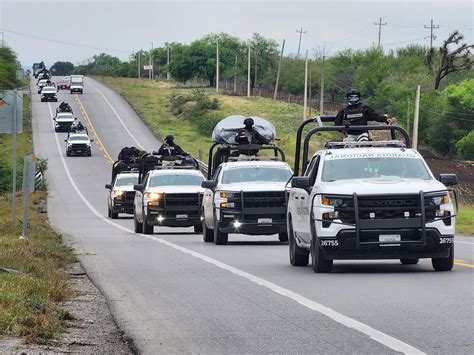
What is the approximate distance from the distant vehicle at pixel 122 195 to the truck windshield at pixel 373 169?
27591 mm

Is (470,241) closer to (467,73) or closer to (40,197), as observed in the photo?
(40,197)

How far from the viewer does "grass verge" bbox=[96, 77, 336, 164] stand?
102 meters

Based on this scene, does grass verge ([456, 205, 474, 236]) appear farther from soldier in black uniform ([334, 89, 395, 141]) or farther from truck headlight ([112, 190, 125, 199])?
soldier in black uniform ([334, 89, 395, 141])

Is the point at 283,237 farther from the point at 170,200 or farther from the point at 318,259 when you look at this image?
the point at 318,259

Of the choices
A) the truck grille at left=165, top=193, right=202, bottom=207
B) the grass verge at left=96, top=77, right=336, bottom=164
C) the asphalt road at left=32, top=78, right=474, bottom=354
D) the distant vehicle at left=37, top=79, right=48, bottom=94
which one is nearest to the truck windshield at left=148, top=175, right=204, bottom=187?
the truck grille at left=165, top=193, right=202, bottom=207

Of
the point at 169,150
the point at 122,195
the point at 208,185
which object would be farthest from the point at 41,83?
the point at 208,185

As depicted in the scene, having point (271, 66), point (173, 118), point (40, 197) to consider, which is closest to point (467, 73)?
point (173, 118)

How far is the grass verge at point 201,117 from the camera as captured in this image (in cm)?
10165

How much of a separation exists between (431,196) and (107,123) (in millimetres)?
103577

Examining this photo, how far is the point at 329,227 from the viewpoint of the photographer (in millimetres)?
16953

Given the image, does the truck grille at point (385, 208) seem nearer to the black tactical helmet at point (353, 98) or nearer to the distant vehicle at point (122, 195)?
the black tactical helmet at point (353, 98)

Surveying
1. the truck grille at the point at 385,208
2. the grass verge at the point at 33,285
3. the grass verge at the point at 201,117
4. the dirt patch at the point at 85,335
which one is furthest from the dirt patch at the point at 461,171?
the dirt patch at the point at 85,335

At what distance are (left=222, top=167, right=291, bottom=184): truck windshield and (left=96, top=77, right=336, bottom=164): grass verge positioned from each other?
198ft

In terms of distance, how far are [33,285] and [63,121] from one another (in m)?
94.9
